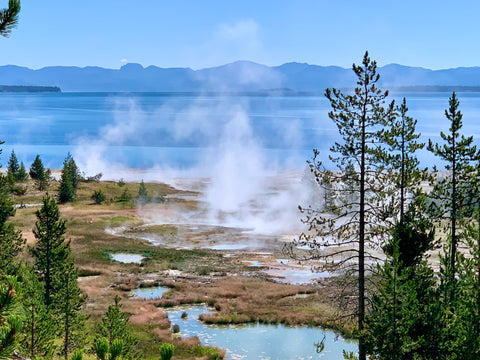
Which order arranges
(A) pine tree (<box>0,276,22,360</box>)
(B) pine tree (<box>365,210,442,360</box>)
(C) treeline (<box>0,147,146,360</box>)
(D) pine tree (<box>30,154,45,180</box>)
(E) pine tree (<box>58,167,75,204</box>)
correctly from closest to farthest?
(A) pine tree (<box>0,276,22,360</box>) < (B) pine tree (<box>365,210,442,360</box>) < (C) treeline (<box>0,147,146,360</box>) < (E) pine tree (<box>58,167,75,204</box>) < (D) pine tree (<box>30,154,45,180</box>)

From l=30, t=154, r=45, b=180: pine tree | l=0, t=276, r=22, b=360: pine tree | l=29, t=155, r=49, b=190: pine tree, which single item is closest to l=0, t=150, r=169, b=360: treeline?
l=0, t=276, r=22, b=360: pine tree

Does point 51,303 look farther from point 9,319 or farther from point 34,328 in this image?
point 9,319

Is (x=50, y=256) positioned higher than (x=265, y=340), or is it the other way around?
(x=50, y=256)

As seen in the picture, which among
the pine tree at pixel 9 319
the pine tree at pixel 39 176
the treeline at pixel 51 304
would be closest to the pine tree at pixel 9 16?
the pine tree at pixel 9 319

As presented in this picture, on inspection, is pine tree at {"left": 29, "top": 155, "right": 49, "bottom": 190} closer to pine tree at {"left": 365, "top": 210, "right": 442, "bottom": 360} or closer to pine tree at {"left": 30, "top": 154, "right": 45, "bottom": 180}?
pine tree at {"left": 30, "top": 154, "right": 45, "bottom": 180}

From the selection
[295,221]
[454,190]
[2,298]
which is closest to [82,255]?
[295,221]

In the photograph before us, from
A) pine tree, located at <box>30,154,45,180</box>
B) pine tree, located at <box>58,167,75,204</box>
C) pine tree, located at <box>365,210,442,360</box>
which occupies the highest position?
pine tree, located at <box>365,210,442,360</box>

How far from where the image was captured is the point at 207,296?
167 ft

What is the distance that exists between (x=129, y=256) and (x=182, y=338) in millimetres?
28877

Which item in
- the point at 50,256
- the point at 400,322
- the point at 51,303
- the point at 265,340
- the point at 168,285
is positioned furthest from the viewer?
the point at 168,285

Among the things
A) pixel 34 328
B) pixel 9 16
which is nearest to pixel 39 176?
pixel 34 328

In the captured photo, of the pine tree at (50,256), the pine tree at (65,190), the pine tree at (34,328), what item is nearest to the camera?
the pine tree at (34,328)

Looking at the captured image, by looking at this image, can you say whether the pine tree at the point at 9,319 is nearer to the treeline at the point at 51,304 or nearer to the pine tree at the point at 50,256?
the treeline at the point at 51,304

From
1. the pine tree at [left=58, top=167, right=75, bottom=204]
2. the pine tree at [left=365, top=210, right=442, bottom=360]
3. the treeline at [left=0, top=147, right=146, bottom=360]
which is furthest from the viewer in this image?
the pine tree at [left=58, top=167, right=75, bottom=204]
